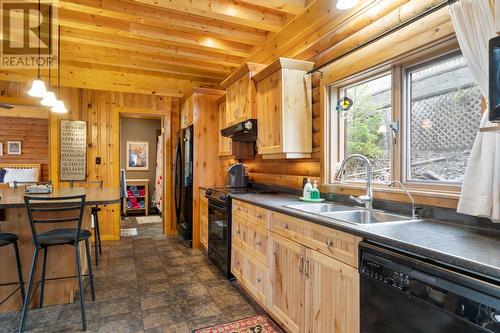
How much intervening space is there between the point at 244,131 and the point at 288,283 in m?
1.80

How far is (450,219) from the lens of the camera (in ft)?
5.23

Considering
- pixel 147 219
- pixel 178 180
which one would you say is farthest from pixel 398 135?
pixel 147 219

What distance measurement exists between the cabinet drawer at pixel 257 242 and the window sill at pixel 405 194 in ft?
2.39

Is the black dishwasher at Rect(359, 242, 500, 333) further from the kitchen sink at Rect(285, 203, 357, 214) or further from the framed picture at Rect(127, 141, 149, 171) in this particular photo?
the framed picture at Rect(127, 141, 149, 171)

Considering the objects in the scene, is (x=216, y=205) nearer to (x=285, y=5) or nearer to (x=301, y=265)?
(x=301, y=265)

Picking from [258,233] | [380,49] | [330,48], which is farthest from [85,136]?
[380,49]

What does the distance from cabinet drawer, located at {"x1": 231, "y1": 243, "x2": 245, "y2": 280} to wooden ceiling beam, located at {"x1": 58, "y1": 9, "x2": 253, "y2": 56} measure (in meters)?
2.55

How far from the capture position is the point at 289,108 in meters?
2.72

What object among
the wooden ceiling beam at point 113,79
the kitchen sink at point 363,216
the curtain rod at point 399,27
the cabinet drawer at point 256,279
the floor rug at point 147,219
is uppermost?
the wooden ceiling beam at point 113,79

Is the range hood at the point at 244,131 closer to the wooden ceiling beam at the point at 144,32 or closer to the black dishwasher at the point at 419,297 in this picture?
the wooden ceiling beam at the point at 144,32

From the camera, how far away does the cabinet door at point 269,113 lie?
2.75 metres

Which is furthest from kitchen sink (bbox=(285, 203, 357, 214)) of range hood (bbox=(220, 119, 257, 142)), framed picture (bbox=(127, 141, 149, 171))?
framed picture (bbox=(127, 141, 149, 171))

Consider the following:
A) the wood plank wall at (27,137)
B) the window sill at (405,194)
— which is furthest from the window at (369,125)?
the wood plank wall at (27,137)

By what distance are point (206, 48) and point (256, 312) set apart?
10.5 feet
